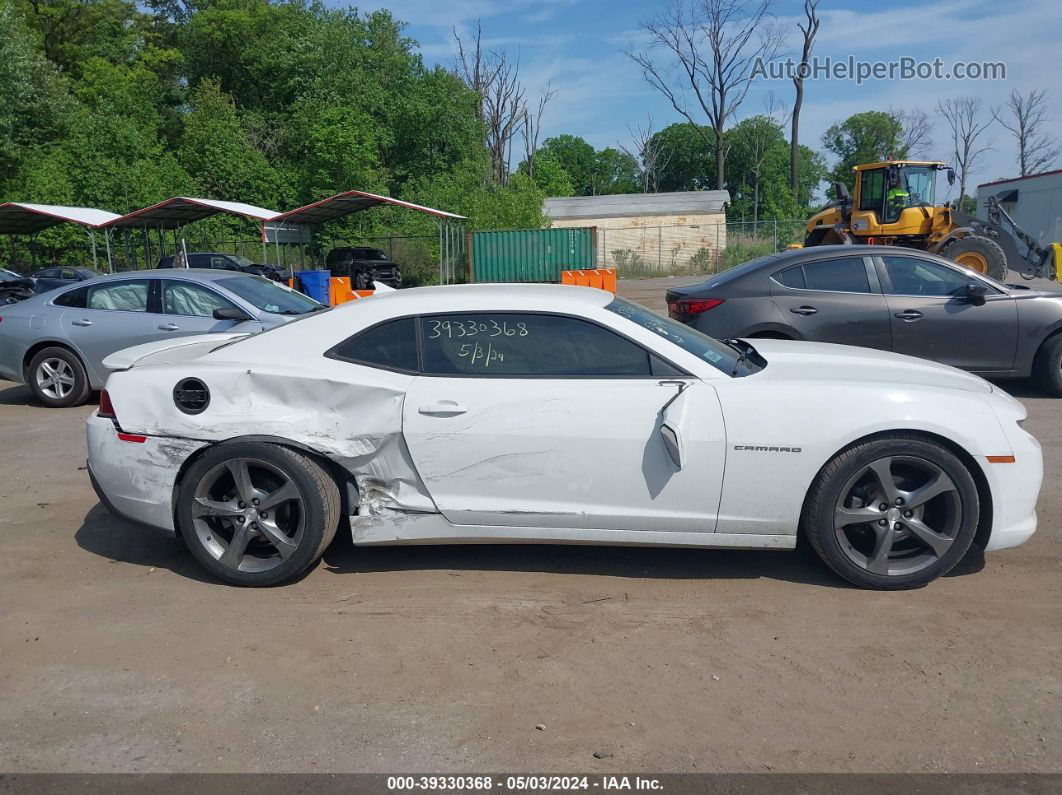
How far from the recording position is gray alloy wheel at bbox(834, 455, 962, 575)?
4.05 meters

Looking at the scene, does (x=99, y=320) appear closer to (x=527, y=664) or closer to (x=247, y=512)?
(x=247, y=512)

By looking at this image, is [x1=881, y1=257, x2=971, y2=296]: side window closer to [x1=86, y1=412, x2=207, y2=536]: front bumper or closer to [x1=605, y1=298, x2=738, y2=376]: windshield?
[x1=605, y1=298, x2=738, y2=376]: windshield

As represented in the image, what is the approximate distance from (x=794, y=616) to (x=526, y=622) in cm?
122

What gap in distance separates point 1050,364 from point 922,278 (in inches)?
61.1

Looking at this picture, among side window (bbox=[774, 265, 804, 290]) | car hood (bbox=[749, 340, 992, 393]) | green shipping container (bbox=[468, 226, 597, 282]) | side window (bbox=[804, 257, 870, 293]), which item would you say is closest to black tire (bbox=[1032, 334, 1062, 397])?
side window (bbox=[804, 257, 870, 293])

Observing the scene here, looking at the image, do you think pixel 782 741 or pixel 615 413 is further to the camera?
pixel 615 413

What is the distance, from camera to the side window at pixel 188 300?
9039 mm

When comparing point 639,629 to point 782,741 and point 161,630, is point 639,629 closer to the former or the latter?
point 782,741

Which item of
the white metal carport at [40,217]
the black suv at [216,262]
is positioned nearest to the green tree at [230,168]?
the white metal carport at [40,217]

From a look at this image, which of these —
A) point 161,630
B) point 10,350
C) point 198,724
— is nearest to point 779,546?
Answer: point 198,724

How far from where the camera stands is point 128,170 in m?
36.5

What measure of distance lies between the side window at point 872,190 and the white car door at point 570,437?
63.6 feet

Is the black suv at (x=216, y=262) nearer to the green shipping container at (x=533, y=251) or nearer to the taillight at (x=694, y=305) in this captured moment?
the green shipping container at (x=533, y=251)

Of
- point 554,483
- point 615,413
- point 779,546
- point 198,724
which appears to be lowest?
point 198,724
